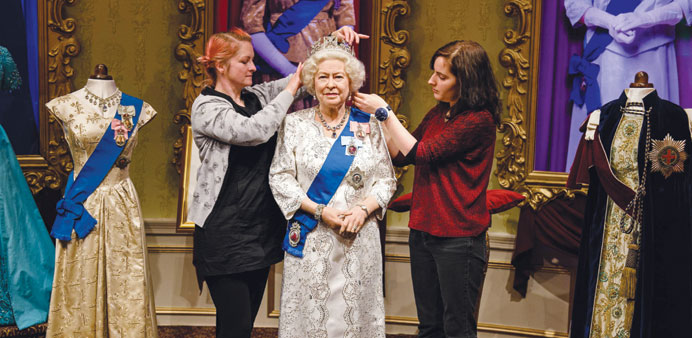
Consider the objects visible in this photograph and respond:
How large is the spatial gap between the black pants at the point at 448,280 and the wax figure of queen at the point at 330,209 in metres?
0.17

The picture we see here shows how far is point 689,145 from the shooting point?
2957 millimetres

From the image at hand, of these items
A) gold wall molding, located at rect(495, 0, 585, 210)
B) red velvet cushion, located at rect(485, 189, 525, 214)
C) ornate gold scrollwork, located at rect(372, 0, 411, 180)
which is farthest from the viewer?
ornate gold scrollwork, located at rect(372, 0, 411, 180)

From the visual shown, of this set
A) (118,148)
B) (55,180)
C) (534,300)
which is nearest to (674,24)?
(534,300)

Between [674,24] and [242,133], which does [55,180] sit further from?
[674,24]

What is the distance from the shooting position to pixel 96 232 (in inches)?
123

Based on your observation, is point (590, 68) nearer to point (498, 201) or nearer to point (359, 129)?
point (498, 201)

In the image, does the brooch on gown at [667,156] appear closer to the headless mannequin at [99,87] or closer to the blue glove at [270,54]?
the blue glove at [270,54]

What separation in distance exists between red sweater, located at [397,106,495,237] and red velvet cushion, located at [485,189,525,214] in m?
0.80

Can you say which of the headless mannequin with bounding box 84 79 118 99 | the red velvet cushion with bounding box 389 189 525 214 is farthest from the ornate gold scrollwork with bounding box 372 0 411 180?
the headless mannequin with bounding box 84 79 118 99

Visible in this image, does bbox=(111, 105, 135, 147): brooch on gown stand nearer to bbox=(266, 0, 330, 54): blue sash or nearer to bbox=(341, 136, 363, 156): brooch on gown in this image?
bbox=(266, 0, 330, 54): blue sash

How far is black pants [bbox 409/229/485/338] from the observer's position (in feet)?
8.27

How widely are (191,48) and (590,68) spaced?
2265mm

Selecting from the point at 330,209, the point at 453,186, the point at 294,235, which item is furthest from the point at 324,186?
the point at 453,186

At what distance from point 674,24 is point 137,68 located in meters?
3.03
